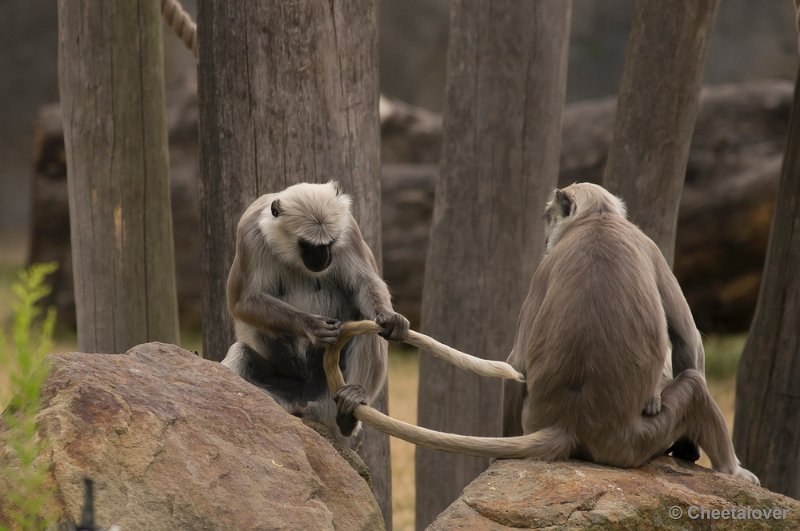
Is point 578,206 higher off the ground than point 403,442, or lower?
higher

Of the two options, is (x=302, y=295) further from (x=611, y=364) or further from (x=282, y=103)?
(x=611, y=364)

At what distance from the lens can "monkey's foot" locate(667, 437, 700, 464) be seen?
424cm

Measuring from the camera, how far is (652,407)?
13.1ft

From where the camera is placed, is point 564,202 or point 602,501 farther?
point 564,202

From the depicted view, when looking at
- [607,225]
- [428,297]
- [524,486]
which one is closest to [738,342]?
[428,297]

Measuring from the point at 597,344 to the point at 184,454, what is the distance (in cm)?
167

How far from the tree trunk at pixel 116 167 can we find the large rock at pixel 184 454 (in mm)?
1800

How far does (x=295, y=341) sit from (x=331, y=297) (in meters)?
0.29

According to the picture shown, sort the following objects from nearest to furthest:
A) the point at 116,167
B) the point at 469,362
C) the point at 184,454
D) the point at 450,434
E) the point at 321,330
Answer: the point at 184,454
the point at 469,362
the point at 450,434
the point at 321,330
the point at 116,167

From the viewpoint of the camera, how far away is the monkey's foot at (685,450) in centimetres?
424

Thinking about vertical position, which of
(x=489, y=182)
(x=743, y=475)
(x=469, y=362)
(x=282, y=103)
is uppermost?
(x=282, y=103)

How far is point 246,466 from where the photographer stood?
3.35m

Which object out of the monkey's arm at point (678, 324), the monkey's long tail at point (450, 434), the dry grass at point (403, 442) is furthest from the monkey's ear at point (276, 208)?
the dry grass at point (403, 442)

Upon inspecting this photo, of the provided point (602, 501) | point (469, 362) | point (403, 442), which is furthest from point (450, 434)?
point (403, 442)
